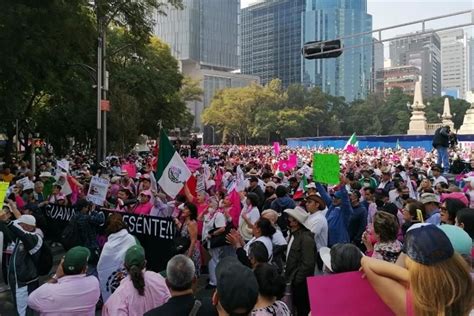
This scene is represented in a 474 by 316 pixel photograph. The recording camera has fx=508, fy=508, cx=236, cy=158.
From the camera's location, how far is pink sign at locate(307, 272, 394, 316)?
2.33 meters

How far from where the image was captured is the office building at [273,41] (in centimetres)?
15200

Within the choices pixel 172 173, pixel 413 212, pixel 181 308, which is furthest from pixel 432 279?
pixel 172 173

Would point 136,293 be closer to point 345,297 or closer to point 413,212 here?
point 345,297

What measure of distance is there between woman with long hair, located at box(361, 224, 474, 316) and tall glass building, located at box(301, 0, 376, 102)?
496 feet

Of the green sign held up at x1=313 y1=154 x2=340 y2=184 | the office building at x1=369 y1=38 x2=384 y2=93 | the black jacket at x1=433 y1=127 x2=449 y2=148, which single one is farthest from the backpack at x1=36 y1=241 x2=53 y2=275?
the office building at x1=369 y1=38 x2=384 y2=93

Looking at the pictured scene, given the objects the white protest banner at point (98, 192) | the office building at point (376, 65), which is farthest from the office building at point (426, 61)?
the white protest banner at point (98, 192)

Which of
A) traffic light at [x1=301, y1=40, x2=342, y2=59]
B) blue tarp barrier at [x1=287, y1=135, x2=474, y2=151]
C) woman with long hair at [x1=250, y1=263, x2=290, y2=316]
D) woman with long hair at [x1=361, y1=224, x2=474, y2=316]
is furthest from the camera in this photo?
blue tarp barrier at [x1=287, y1=135, x2=474, y2=151]

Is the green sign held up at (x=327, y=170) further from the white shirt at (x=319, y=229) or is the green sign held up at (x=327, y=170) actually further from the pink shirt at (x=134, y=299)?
the pink shirt at (x=134, y=299)

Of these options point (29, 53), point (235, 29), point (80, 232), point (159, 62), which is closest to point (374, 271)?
point (80, 232)

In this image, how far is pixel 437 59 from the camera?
192 metres

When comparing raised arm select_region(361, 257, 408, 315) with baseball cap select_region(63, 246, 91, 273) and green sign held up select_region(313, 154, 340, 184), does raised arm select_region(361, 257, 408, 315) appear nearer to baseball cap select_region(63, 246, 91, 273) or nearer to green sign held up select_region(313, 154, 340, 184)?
baseball cap select_region(63, 246, 91, 273)

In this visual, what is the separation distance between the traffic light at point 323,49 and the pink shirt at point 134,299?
14100 mm

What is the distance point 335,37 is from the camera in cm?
15300

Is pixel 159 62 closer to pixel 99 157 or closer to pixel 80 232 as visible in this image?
pixel 99 157
